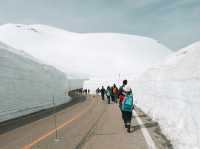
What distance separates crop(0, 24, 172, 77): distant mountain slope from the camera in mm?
143100

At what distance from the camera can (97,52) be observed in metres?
165

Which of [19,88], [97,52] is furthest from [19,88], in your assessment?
[97,52]

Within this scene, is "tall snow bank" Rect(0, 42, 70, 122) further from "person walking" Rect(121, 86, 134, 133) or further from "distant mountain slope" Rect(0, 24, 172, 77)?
"distant mountain slope" Rect(0, 24, 172, 77)

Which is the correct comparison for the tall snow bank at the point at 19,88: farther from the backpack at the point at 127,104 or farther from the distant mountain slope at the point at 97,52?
the distant mountain slope at the point at 97,52

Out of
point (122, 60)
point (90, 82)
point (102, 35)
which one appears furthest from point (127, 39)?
point (90, 82)

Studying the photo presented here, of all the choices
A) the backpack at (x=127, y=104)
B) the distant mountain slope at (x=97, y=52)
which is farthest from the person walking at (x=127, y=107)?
the distant mountain slope at (x=97, y=52)

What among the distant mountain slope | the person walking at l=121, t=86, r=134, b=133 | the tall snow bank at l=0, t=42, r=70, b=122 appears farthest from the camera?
the distant mountain slope

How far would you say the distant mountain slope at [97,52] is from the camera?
143100 mm

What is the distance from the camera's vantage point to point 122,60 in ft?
508

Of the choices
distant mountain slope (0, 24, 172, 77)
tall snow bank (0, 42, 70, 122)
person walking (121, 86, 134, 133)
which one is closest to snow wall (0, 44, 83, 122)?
tall snow bank (0, 42, 70, 122)

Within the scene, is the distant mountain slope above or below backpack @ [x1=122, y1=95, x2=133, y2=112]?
above

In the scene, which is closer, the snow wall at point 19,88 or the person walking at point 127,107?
the person walking at point 127,107

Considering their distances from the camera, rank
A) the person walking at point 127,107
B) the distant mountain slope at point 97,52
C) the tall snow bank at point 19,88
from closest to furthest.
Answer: the person walking at point 127,107 → the tall snow bank at point 19,88 → the distant mountain slope at point 97,52

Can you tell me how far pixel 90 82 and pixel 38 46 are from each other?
110172 millimetres
